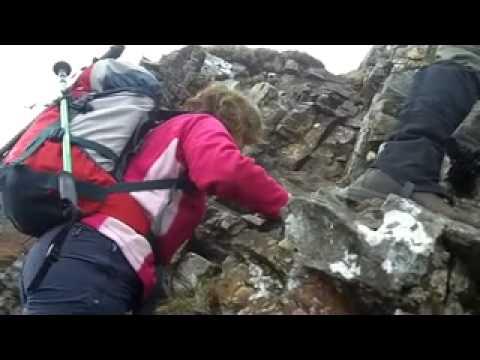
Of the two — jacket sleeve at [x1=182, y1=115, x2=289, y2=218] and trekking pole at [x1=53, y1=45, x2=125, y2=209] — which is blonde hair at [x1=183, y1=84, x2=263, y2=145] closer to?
jacket sleeve at [x1=182, y1=115, x2=289, y2=218]

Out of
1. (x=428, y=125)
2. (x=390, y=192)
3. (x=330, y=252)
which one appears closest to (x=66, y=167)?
(x=330, y=252)

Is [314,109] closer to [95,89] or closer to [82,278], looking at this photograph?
[95,89]

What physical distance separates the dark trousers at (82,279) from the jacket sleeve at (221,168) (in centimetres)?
112

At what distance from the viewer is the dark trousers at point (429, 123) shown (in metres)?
5.78

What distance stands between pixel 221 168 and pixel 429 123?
2.50m

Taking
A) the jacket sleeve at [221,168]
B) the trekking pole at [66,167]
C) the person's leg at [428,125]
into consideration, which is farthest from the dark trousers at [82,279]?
the person's leg at [428,125]

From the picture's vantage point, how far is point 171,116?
6.00 metres

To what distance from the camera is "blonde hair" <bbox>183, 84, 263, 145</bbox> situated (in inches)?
254

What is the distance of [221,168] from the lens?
206 inches

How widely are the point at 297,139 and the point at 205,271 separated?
20.3ft

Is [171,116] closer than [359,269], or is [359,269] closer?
[359,269]

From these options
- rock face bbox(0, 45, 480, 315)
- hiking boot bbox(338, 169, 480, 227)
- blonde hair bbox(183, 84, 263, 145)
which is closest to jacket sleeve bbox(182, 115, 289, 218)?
rock face bbox(0, 45, 480, 315)

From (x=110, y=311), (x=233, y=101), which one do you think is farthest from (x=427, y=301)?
(x=233, y=101)

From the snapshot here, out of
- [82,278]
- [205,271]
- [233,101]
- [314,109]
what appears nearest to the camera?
[82,278]
